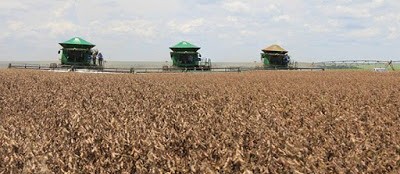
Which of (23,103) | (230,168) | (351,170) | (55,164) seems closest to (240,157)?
(230,168)

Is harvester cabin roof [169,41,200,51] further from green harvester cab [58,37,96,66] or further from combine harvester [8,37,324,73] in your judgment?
green harvester cab [58,37,96,66]

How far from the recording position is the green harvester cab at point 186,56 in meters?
53.7

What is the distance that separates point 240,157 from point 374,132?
345 centimetres

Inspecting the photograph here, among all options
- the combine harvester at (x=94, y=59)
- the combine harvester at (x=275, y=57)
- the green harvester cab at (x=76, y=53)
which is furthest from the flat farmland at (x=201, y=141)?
the combine harvester at (x=275, y=57)

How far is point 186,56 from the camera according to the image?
54000mm

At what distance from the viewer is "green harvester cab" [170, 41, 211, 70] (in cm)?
5366

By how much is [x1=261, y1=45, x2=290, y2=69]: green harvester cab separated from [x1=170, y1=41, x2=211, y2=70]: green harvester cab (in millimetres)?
9013

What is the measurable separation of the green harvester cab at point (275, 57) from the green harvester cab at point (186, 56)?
9.01 m

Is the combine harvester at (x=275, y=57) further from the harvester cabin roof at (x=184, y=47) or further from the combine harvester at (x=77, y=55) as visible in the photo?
the combine harvester at (x=77, y=55)

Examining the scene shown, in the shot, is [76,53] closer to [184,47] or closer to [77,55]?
[77,55]

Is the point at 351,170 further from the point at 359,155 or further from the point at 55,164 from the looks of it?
the point at 55,164

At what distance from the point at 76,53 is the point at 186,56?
13.0 m

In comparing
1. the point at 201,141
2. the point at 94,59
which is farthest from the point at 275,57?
the point at 201,141

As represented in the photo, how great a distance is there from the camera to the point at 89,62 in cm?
5338
